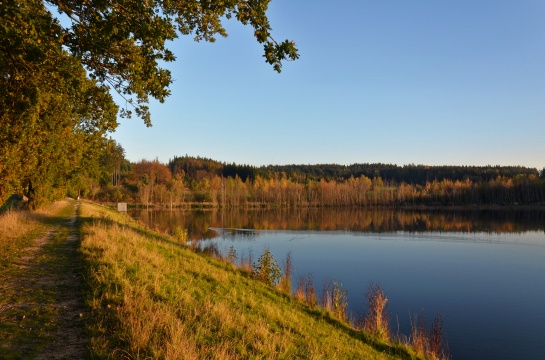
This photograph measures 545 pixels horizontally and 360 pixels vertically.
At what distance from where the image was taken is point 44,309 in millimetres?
7430

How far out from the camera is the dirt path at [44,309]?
19.3ft

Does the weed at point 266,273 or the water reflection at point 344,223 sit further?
the water reflection at point 344,223

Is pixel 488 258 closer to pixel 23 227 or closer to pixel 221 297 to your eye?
pixel 221 297

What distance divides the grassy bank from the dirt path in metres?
0.36

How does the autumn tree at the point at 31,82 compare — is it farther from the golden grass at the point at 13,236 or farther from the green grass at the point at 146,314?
the green grass at the point at 146,314

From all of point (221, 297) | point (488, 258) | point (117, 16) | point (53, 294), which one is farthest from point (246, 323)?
point (488, 258)

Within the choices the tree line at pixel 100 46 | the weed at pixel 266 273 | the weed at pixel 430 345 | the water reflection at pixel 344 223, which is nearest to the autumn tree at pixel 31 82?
the tree line at pixel 100 46

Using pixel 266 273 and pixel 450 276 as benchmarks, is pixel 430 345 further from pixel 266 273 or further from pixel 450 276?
pixel 450 276

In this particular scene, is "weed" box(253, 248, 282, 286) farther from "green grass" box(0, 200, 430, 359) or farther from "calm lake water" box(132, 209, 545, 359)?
"calm lake water" box(132, 209, 545, 359)

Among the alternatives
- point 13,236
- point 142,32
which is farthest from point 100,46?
point 13,236

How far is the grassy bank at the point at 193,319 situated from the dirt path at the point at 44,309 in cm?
36

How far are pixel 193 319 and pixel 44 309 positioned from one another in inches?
114

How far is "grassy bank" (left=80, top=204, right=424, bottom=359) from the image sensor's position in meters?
6.24

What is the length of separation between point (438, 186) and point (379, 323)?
447 feet
